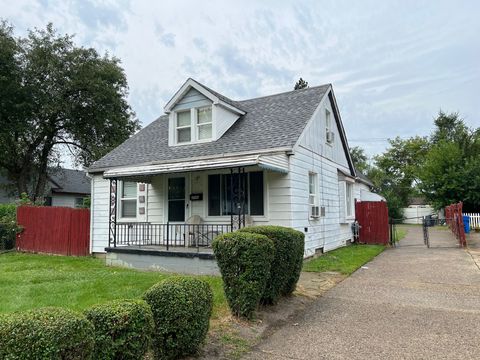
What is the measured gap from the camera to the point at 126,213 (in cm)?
1265

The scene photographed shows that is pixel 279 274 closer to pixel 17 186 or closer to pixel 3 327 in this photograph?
pixel 3 327

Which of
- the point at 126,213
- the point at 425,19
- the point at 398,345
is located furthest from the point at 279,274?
the point at 425,19

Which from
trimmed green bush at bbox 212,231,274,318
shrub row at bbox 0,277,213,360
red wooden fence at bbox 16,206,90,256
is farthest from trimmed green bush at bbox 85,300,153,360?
red wooden fence at bbox 16,206,90,256

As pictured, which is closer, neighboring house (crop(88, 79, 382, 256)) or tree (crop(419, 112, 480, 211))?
neighboring house (crop(88, 79, 382, 256))

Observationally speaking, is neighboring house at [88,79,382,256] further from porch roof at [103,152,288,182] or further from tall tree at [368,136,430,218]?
tall tree at [368,136,430,218]

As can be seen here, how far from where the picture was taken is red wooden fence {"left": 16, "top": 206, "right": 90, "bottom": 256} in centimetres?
1305

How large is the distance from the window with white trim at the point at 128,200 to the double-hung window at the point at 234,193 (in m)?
3.14

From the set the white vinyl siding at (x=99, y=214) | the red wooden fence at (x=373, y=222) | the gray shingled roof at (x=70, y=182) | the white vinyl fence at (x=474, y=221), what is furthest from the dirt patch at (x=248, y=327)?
the gray shingled roof at (x=70, y=182)

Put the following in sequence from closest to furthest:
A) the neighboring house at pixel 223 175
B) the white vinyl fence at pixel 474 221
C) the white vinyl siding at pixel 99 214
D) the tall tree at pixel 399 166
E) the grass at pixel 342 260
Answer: the grass at pixel 342 260, the neighboring house at pixel 223 175, the white vinyl siding at pixel 99 214, the white vinyl fence at pixel 474 221, the tall tree at pixel 399 166

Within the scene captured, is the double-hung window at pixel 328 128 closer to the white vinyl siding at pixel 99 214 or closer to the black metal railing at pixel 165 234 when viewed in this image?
the black metal railing at pixel 165 234

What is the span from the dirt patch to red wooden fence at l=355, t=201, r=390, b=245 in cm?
932

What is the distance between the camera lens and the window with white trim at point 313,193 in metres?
11.2

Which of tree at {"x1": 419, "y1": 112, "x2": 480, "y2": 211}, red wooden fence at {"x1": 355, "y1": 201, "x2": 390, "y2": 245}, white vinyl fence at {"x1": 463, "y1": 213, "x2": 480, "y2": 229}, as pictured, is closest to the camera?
red wooden fence at {"x1": 355, "y1": 201, "x2": 390, "y2": 245}

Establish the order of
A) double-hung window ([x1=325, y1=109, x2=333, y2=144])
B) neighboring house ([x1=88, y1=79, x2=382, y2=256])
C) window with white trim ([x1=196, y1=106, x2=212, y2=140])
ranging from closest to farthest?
neighboring house ([x1=88, y1=79, x2=382, y2=256]) < window with white trim ([x1=196, y1=106, x2=212, y2=140]) < double-hung window ([x1=325, y1=109, x2=333, y2=144])
